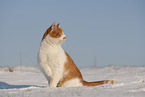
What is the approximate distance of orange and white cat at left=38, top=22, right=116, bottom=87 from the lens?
4.82m

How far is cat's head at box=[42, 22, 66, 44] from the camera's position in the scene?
4820mm

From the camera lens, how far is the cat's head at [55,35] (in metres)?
4.82

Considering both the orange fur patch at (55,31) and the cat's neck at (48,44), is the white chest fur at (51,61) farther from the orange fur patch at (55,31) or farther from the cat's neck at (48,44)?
the orange fur patch at (55,31)

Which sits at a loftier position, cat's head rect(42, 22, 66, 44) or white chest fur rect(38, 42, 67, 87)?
cat's head rect(42, 22, 66, 44)

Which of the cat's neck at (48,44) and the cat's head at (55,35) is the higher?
the cat's head at (55,35)

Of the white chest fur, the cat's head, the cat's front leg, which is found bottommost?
the cat's front leg

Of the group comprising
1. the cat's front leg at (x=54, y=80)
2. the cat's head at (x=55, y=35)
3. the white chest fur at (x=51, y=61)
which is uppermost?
the cat's head at (x=55, y=35)

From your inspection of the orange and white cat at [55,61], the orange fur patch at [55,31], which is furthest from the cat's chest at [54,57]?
the orange fur patch at [55,31]

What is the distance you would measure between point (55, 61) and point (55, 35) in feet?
1.81

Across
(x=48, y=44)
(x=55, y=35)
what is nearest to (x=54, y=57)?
(x=48, y=44)

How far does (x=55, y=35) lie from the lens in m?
4.82

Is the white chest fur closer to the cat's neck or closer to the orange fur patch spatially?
the cat's neck

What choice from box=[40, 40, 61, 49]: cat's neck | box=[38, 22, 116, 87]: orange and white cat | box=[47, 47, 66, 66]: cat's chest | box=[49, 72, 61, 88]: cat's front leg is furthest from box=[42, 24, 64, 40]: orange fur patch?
box=[49, 72, 61, 88]: cat's front leg

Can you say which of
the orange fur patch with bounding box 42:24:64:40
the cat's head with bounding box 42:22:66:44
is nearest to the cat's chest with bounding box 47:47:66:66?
the cat's head with bounding box 42:22:66:44
